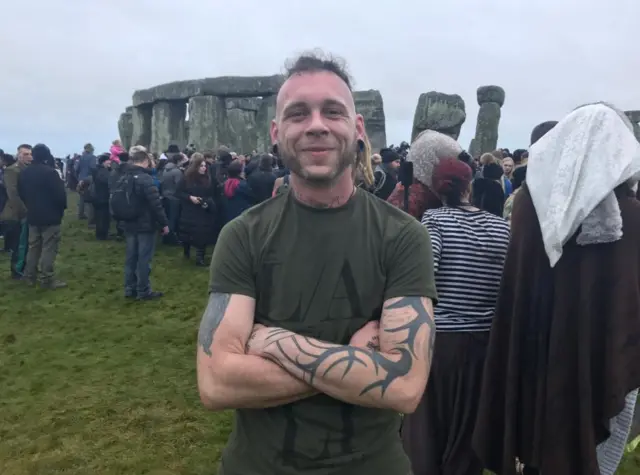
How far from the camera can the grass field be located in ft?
11.2

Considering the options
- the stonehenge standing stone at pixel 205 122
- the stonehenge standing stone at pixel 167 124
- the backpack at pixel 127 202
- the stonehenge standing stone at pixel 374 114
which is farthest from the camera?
the stonehenge standing stone at pixel 167 124

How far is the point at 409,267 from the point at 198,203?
280 inches

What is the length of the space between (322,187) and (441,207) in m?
1.24

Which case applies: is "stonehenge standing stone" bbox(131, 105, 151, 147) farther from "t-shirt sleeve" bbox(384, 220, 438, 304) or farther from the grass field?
"t-shirt sleeve" bbox(384, 220, 438, 304)

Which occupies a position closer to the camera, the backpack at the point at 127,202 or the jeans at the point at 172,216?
the backpack at the point at 127,202

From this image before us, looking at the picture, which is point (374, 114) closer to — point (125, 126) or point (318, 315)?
point (125, 126)

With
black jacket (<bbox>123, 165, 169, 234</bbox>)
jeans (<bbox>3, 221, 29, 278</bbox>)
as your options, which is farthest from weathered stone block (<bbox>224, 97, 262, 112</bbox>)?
black jacket (<bbox>123, 165, 169, 234</bbox>)

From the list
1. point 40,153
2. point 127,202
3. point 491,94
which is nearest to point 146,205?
point 127,202

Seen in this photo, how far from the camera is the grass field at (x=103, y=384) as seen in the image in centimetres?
340

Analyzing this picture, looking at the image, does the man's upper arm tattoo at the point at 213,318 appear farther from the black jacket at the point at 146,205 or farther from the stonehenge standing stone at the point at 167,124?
the stonehenge standing stone at the point at 167,124

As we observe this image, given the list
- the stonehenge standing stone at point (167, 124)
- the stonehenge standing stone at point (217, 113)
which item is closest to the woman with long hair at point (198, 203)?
the stonehenge standing stone at point (217, 113)

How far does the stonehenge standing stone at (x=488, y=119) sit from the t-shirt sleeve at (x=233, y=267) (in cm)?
1551

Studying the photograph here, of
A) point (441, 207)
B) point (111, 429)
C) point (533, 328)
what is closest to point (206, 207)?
point (111, 429)

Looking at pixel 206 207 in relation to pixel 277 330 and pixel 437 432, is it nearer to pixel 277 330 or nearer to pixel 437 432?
pixel 437 432
